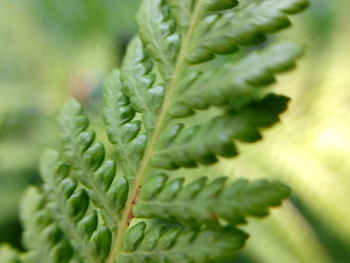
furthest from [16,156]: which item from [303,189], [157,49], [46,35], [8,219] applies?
[157,49]

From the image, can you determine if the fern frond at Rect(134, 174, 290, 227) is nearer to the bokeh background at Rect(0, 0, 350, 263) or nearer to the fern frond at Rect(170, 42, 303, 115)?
the fern frond at Rect(170, 42, 303, 115)

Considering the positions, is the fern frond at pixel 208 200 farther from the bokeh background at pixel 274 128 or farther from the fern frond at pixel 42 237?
the bokeh background at pixel 274 128

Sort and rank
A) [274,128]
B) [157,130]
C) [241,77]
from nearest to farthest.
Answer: [241,77] < [157,130] < [274,128]

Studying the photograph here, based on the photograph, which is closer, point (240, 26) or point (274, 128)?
point (240, 26)

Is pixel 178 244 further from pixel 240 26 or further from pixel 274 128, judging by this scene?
pixel 274 128

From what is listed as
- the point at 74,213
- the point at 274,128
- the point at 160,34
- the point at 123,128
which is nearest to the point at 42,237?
the point at 74,213

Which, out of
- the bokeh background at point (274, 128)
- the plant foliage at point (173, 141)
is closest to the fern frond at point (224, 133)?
the plant foliage at point (173, 141)

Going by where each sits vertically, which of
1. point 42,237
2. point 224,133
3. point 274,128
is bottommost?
point 274,128
